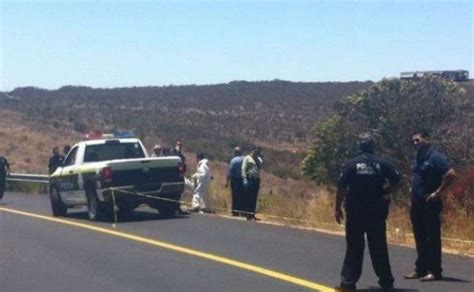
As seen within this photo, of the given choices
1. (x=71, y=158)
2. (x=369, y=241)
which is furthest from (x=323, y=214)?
(x=369, y=241)

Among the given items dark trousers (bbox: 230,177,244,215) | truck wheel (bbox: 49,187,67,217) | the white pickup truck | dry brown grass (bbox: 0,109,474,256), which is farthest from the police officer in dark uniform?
truck wheel (bbox: 49,187,67,217)

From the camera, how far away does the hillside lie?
238 ft

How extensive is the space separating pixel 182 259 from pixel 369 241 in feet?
13.3

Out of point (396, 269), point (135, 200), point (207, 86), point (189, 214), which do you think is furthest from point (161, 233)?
point (207, 86)

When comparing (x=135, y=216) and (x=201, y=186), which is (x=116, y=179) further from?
(x=201, y=186)

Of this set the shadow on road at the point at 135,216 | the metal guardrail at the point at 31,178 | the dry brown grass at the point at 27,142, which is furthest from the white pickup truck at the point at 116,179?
the dry brown grass at the point at 27,142

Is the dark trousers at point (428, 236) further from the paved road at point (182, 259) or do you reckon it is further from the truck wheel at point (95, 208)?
the truck wheel at point (95, 208)

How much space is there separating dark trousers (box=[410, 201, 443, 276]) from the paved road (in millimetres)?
233

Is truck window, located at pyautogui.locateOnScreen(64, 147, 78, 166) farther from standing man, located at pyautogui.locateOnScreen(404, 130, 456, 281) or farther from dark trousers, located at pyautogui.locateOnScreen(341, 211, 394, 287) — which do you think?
dark trousers, located at pyautogui.locateOnScreen(341, 211, 394, 287)

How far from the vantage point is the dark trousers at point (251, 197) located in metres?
22.5

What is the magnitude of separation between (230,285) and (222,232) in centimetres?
648

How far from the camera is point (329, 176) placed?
31.9m

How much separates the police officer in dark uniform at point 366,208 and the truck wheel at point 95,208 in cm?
1099

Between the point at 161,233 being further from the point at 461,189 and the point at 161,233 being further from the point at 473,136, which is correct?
the point at 473,136
